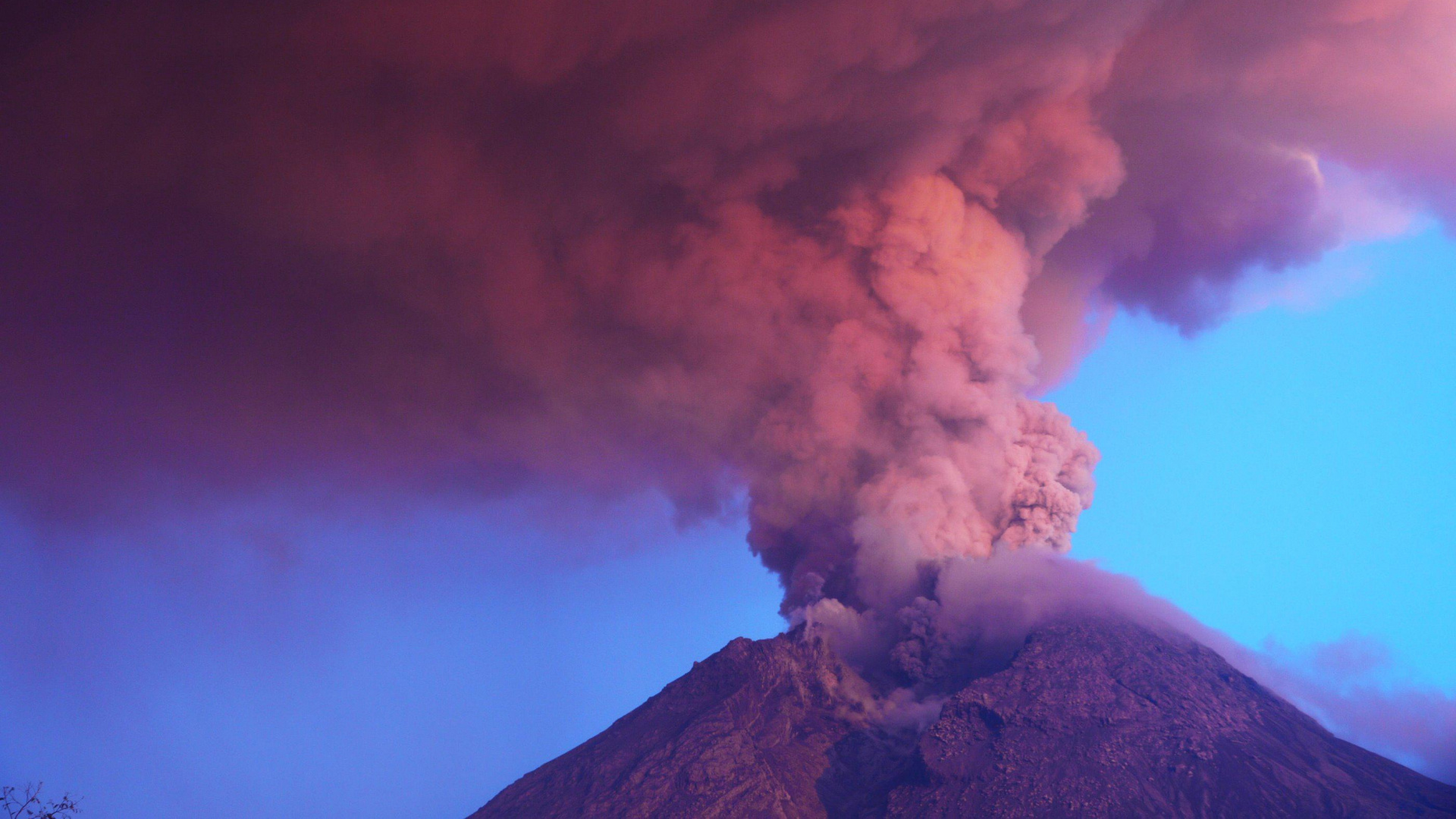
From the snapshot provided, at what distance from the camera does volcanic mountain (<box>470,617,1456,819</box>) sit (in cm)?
3966

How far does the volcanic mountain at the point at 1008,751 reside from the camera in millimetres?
39656

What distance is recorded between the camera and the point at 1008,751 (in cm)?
4197

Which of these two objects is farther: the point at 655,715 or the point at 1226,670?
the point at 655,715

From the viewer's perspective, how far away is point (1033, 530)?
47500 mm

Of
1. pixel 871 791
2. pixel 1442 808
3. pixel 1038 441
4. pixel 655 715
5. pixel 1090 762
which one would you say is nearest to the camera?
pixel 1442 808

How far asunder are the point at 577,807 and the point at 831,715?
12.2 metres

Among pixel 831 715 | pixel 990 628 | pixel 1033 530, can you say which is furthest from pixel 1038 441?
pixel 831 715

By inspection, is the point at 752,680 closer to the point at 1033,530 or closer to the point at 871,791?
the point at 871,791

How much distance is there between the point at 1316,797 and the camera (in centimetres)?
3862

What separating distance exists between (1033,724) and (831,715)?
10460mm

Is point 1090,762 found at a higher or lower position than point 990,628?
lower

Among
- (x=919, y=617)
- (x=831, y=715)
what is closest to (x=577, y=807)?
(x=831, y=715)

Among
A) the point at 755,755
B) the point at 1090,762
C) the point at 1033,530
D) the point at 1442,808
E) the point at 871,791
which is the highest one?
the point at 1033,530

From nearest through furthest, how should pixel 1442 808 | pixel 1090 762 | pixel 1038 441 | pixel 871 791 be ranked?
pixel 1442 808
pixel 1090 762
pixel 871 791
pixel 1038 441
